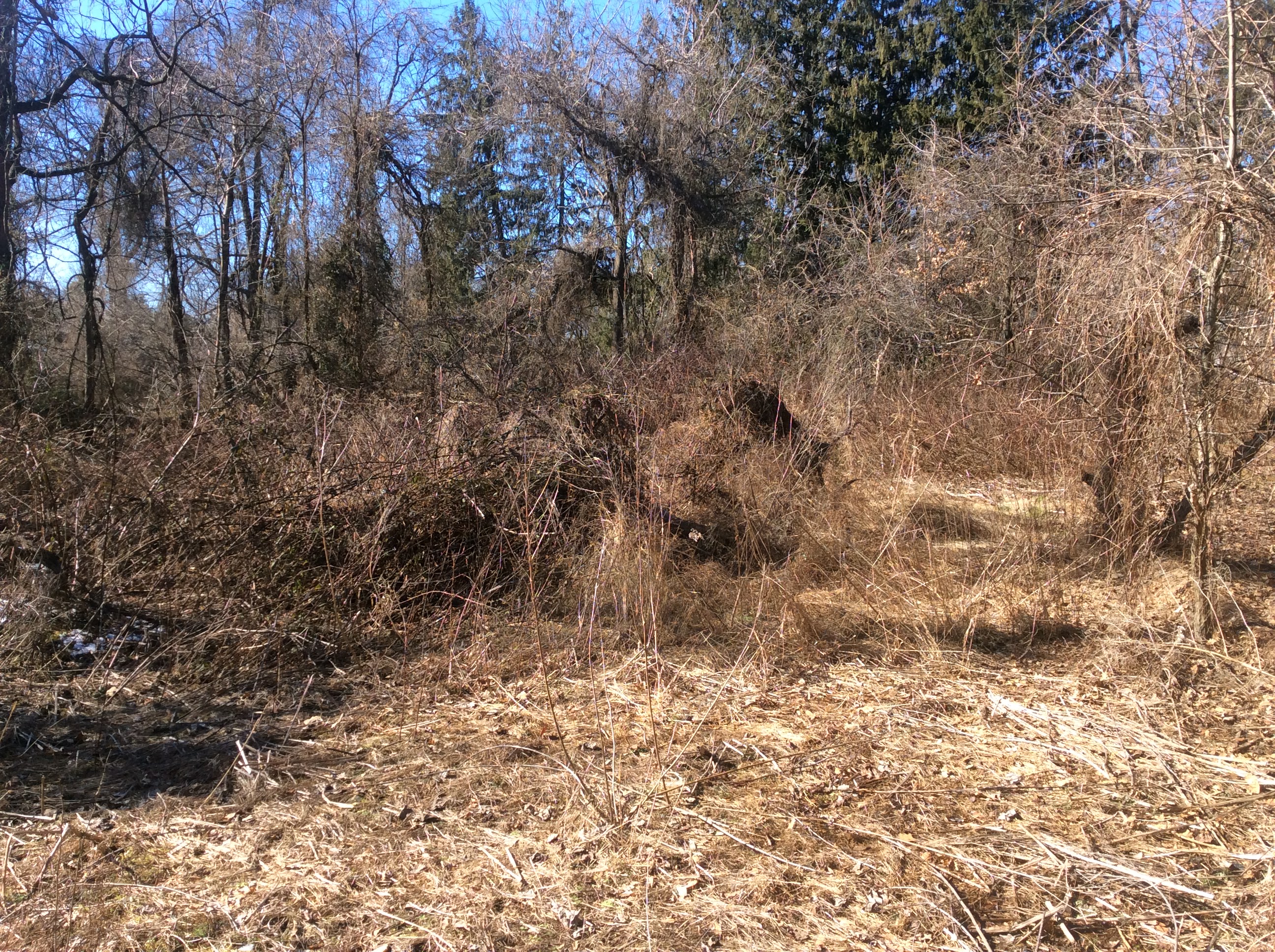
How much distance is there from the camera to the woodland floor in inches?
96.0

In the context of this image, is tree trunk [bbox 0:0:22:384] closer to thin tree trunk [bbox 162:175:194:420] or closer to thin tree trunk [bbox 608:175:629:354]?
thin tree trunk [bbox 162:175:194:420]

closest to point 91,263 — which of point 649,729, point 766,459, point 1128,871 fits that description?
point 766,459

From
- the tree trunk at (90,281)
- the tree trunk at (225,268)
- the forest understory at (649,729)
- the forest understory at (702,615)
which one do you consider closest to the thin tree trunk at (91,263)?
the tree trunk at (90,281)

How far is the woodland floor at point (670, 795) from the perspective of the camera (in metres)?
2.44

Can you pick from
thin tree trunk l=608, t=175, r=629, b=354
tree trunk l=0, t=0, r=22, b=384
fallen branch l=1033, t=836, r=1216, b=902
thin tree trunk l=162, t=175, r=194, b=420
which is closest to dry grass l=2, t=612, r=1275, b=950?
fallen branch l=1033, t=836, r=1216, b=902

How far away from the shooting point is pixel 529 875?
2.66 m

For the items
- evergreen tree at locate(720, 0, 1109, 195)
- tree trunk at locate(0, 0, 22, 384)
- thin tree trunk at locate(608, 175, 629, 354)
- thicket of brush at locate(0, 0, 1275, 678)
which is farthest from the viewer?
evergreen tree at locate(720, 0, 1109, 195)

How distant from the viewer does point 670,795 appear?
3.14m

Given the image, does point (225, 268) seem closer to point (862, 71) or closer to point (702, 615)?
point (702, 615)

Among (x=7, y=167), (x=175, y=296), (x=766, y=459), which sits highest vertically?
(x=7, y=167)

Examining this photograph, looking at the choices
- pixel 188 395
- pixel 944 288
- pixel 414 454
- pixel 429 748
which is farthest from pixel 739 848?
pixel 944 288

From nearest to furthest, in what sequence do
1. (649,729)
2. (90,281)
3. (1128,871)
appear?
1. (1128,871)
2. (649,729)
3. (90,281)

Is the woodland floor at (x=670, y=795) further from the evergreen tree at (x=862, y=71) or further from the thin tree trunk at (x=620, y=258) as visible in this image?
the evergreen tree at (x=862, y=71)

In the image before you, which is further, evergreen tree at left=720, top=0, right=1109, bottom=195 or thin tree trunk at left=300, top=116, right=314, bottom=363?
evergreen tree at left=720, top=0, right=1109, bottom=195
